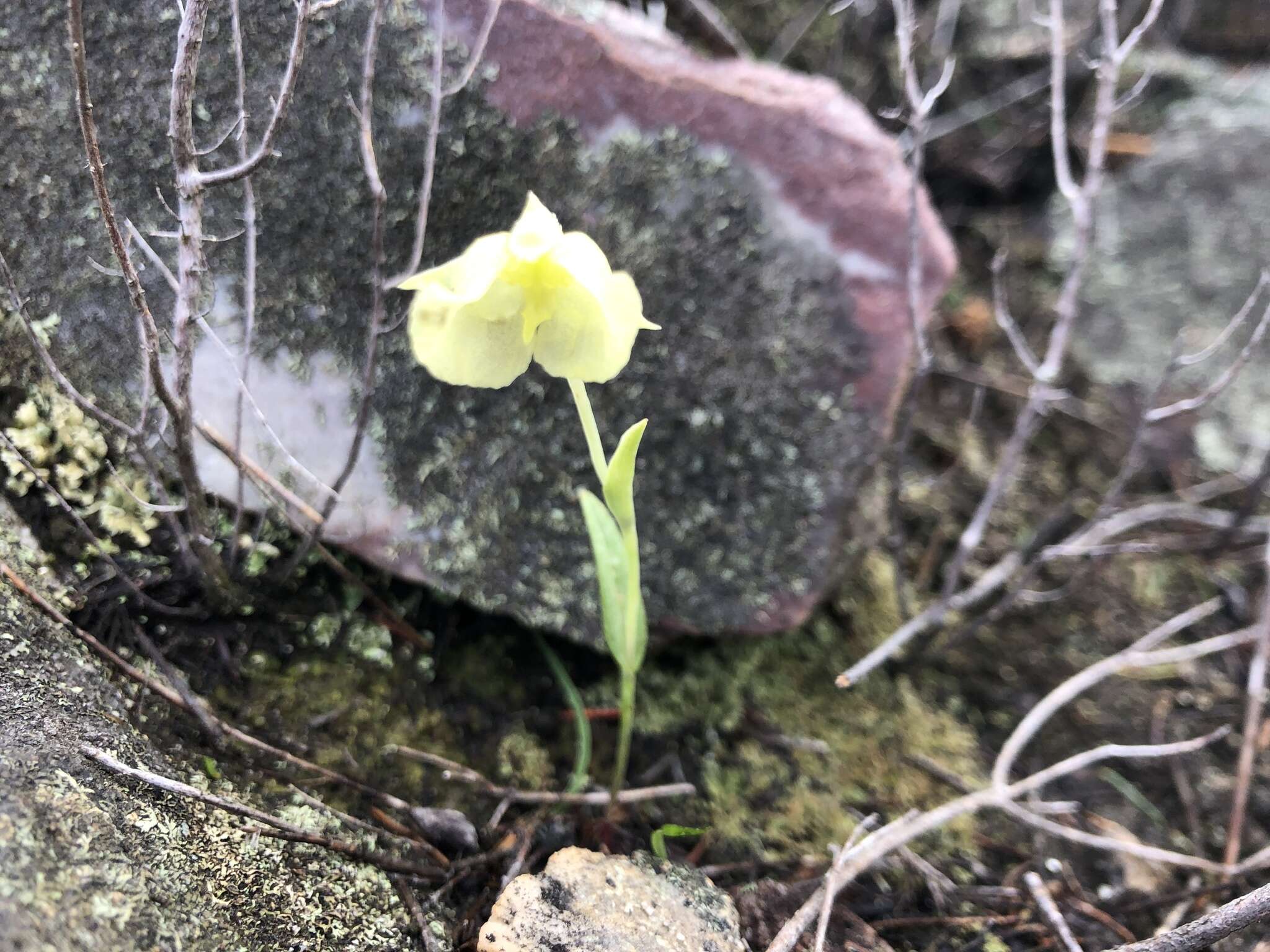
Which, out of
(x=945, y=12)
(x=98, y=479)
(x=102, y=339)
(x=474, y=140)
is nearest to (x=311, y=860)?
(x=98, y=479)

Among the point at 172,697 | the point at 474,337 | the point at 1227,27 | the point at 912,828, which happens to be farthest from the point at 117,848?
the point at 1227,27

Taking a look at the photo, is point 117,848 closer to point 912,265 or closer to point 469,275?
point 469,275

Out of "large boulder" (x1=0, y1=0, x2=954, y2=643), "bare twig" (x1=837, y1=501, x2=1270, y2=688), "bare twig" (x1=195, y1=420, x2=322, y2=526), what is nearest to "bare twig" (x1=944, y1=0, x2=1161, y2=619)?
"bare twig" (x1=837, y1=501, x2=1270, y2=688)

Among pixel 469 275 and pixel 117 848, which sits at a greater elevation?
pixel 469 275

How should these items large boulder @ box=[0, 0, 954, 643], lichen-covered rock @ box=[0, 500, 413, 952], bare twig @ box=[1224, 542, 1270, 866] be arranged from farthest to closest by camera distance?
1. bare twig @ box=[1224, 542, 1270, 866]
2. large boulder @ box=[0, 0, 954, 643]
3. lichen-covered rock @ box=[0, 500, 413, 952]

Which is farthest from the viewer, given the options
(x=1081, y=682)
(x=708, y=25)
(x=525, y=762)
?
(x=708, y=25)

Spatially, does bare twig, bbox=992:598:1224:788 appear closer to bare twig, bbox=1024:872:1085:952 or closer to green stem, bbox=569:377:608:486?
bare twig, bbox=1024:872:1085:952
